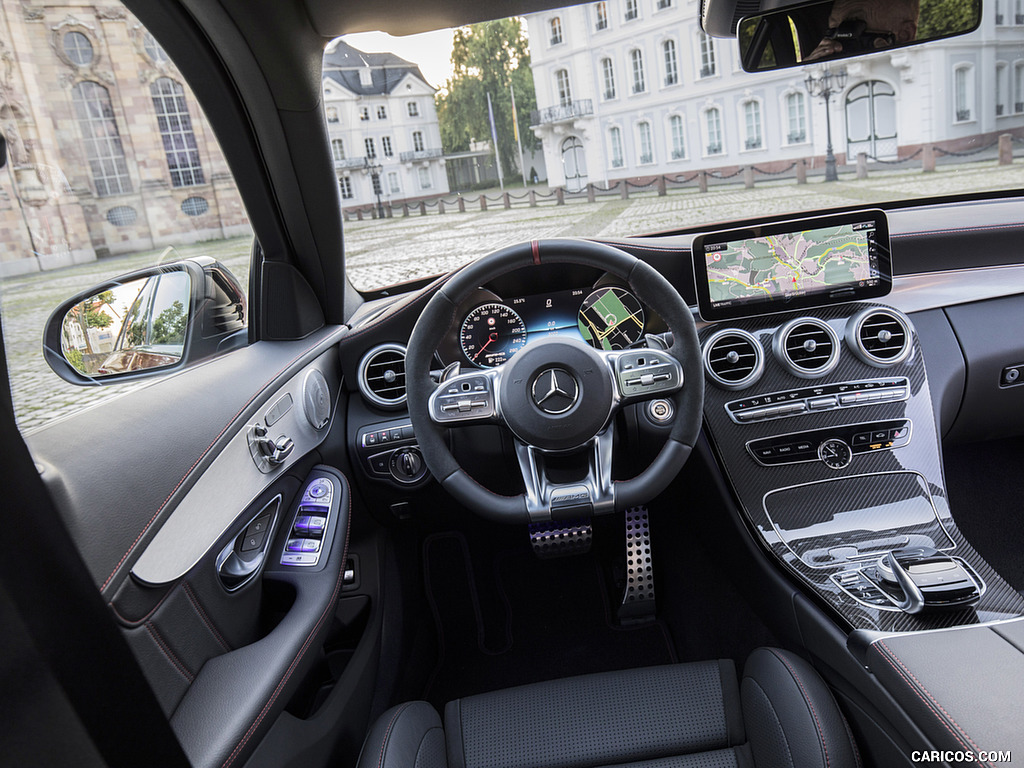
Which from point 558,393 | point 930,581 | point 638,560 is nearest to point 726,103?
point 558,393

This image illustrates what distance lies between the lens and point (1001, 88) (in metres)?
2.58

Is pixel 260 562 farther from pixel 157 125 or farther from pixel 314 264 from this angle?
pixel 157 125

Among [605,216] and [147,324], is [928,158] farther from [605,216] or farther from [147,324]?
[147,324]

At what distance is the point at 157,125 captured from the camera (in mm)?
1865

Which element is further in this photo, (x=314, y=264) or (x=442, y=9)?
(x=314, y=264)

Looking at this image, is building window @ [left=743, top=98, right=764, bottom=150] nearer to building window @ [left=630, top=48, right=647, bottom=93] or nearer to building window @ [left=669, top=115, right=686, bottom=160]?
building window @ [left=669, top=115, right=686, bottom=160]

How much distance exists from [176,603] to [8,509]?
938 millimetres

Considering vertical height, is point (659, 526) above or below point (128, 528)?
below

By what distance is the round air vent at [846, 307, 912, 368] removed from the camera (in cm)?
215

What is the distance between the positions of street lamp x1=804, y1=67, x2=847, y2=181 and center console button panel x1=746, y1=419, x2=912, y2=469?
105cm

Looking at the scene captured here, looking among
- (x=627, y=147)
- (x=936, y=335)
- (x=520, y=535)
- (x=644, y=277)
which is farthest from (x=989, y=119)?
(x=520, y=535)

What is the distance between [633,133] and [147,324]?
1794 mm

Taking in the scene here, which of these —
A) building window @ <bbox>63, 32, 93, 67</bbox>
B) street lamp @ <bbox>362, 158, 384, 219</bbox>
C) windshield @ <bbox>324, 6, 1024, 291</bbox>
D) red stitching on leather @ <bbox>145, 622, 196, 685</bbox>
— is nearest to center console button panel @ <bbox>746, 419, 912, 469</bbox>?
windshield @ <bbox>324, 6, 1024, 291</bbox>

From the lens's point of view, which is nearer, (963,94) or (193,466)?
(193,466)
